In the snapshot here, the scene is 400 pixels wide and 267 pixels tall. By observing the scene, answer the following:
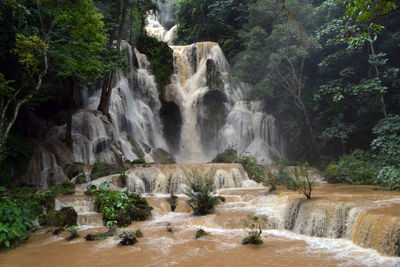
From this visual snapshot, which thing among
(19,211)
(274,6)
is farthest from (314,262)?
→ (274,6)

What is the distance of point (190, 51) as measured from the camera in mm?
25375

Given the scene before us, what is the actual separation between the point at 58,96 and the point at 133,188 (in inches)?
301

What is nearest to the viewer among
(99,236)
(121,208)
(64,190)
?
(99,236)

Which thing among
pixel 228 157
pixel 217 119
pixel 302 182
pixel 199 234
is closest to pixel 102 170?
pixel 228 157

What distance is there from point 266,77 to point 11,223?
16.9 metres

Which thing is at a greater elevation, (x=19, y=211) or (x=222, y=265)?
(x=19, y=211)

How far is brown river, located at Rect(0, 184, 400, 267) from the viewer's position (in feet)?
16.3

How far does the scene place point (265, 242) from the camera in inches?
235

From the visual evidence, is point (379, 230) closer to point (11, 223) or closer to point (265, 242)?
point (265, 242)

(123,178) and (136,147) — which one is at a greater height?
(136,147)

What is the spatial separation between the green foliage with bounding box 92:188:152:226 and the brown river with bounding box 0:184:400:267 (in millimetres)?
347

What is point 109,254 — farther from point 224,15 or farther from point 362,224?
point 224,15

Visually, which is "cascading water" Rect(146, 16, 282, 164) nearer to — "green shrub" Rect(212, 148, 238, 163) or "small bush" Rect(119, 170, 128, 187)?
"green shrub" Rect(212, 148, 238, 163)

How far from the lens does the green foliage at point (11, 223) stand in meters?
5.90
